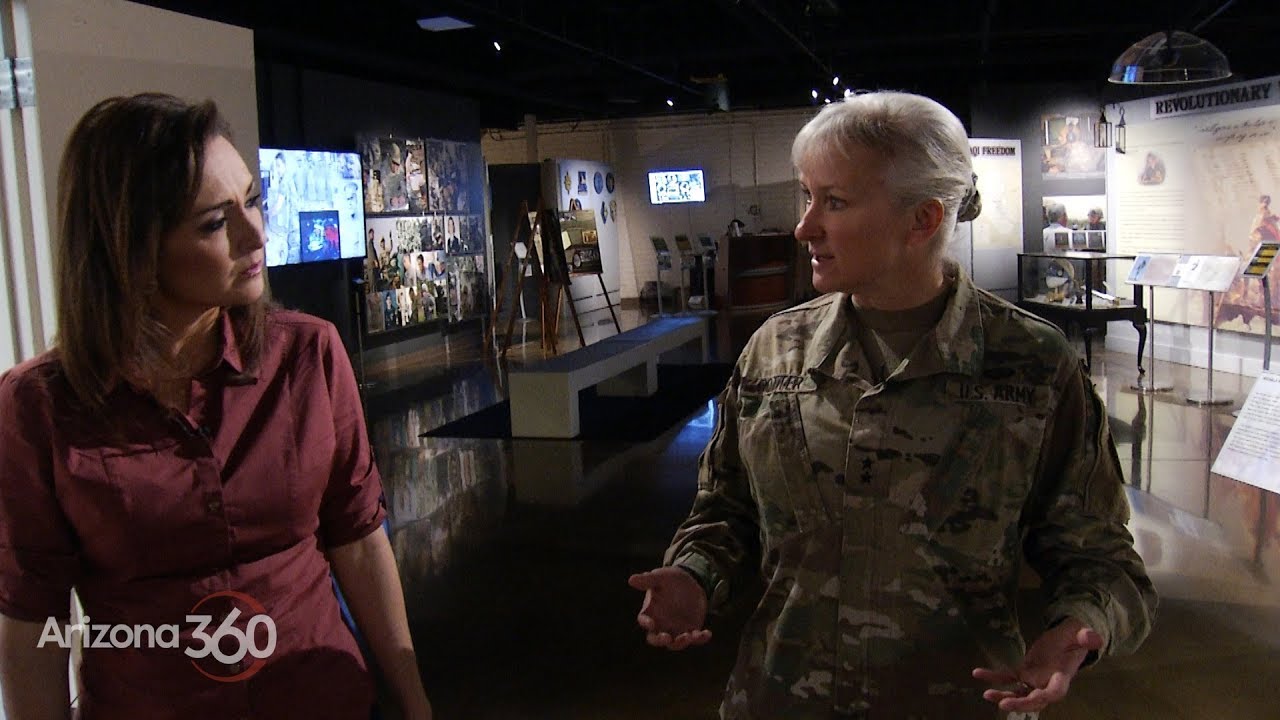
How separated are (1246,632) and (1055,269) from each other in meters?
6.90

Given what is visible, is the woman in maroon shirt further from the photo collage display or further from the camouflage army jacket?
the photo collage display

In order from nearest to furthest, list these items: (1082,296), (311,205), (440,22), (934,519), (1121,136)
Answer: (934,519) < (1082,296) < (311,205) < (440,22) < (1121,136)

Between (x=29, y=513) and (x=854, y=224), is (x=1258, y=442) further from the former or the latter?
(x=29, y=513)

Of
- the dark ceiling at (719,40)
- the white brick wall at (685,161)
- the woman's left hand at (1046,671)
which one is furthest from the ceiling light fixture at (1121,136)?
the woman's left hand at (1046,671)

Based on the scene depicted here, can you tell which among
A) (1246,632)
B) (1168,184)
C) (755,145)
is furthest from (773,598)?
(755,145)

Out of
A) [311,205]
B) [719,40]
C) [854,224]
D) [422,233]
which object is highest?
[719,40]

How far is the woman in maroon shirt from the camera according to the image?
1.40 m

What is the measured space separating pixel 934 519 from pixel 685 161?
21.8 metres

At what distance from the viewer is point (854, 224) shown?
159 centimetres

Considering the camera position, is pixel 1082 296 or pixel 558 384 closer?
pixel 558 384

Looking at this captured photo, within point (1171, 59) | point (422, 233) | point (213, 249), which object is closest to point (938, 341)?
point (213, 249)

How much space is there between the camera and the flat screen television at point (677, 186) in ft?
73.8

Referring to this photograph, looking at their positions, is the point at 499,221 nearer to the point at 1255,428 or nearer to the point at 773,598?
the point at 1255,428

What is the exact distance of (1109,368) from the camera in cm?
1113
